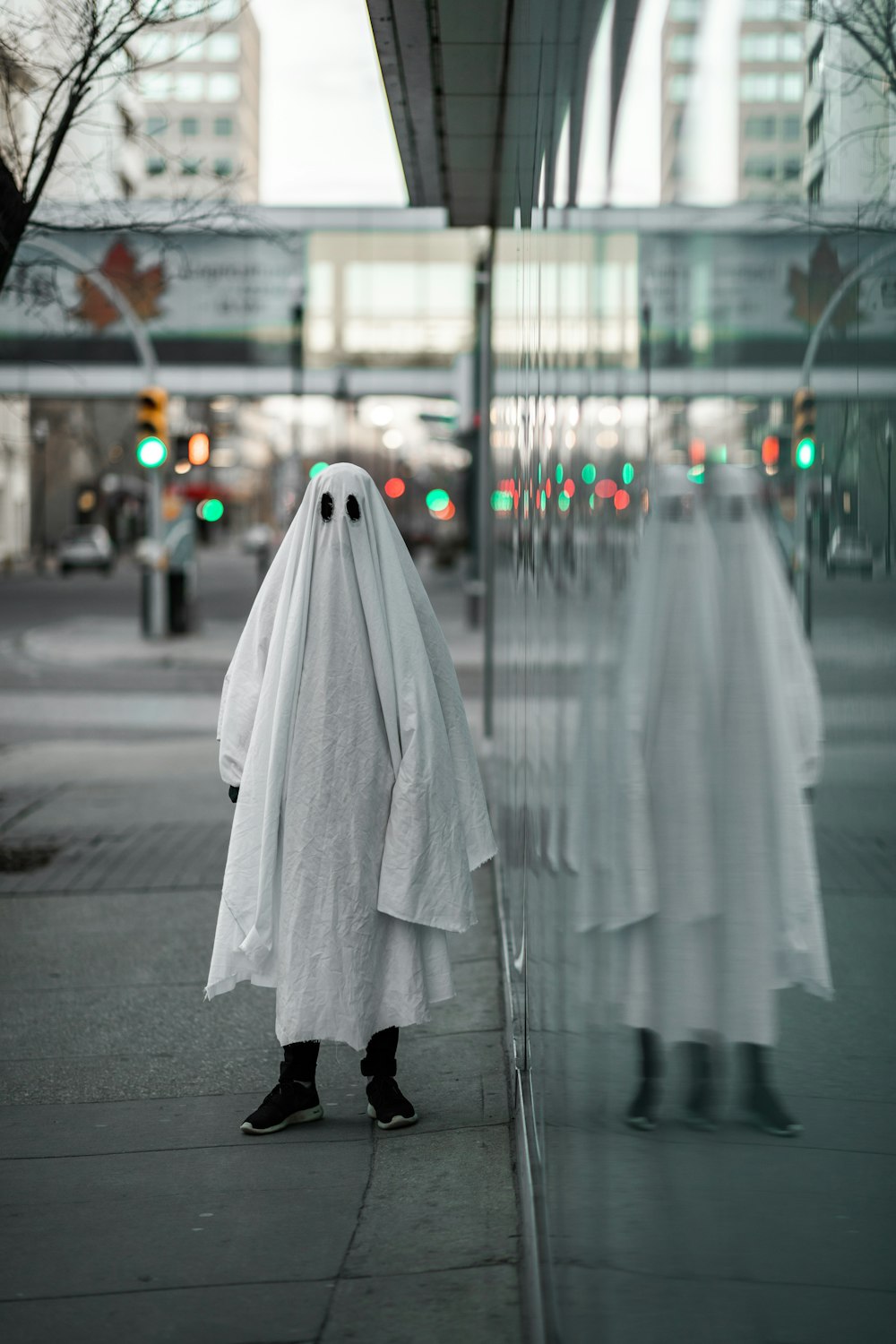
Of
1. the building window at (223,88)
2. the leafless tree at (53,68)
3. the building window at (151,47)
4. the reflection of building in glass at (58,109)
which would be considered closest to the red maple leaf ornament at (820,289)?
the leafless tree at (53,68)

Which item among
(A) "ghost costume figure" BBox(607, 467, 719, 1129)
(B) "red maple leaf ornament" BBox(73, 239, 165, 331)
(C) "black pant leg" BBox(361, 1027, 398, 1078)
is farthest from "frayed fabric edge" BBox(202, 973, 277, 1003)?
(B) "red maple leaf ornament" BBox(73, 239, 165, 331)

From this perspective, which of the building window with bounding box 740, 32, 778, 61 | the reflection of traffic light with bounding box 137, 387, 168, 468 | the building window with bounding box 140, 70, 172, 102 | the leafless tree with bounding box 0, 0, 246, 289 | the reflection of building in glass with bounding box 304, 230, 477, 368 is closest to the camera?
the building window with bounding box 740, 32, 778, 61

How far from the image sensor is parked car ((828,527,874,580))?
1.22 metres

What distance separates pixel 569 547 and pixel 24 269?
23.3 ft

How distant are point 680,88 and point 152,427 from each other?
74.2 feet

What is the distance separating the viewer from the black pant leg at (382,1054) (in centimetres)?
414

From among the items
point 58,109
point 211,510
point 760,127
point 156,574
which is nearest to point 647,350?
point 760,127

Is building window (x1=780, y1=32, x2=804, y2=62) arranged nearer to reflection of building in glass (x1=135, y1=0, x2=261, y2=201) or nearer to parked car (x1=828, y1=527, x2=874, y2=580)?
parked car (x1=828, y1=527, x2=874, y2=580)

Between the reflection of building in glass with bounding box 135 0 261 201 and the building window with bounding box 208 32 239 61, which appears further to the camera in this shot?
the building window with bounding box 208 32 239 61

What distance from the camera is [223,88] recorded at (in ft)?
41.3

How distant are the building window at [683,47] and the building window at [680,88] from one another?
0.01 metres

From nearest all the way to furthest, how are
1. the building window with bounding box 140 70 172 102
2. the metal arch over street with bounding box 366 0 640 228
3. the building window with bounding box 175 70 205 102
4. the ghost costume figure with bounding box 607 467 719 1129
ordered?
the ghost costume figure with bounding box 607 467 719 1129 → the metal arch over street with bounding box 366 0 640 228 → the building window with bounding box 140 70 172 102 → the building window with bounding box 175 70 205 102

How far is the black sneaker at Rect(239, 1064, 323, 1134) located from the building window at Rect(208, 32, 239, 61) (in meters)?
6.84

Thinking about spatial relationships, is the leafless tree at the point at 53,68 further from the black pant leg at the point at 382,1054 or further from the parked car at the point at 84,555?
the parked car at the point at 84,555
